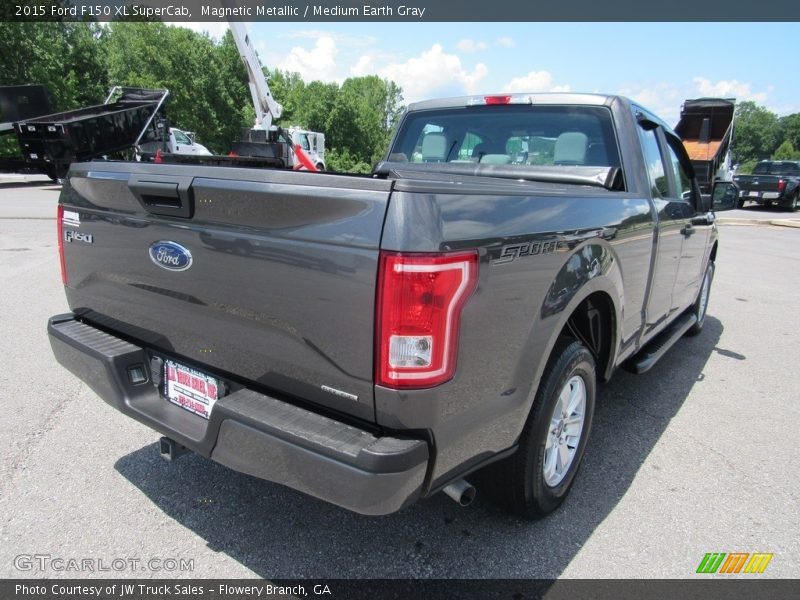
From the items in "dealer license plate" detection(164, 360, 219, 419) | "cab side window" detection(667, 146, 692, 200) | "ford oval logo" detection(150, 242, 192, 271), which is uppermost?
"cab side window" detection(667, 146, 692, 200)

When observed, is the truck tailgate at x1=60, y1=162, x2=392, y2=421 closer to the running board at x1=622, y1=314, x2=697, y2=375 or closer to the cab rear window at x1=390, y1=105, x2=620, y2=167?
the cab rear window at x1=390, y1=105, x2=620, y2=167

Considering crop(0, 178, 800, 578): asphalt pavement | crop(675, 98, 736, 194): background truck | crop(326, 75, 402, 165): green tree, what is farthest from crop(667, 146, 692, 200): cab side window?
crop(326, 75, 402, 165): green tree

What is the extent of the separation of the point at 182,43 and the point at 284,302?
4569 centimetres

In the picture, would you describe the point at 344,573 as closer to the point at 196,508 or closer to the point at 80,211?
the point at 196,508

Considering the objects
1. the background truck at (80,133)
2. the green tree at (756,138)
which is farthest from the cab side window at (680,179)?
the green tree at (756,138)

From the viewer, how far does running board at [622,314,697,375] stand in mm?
3488

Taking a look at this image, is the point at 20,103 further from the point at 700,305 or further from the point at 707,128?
the point at 700,305

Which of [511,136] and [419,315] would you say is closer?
[419,315]

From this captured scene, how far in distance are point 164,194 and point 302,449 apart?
3.70 ft

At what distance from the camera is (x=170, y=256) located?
2.13 metres
